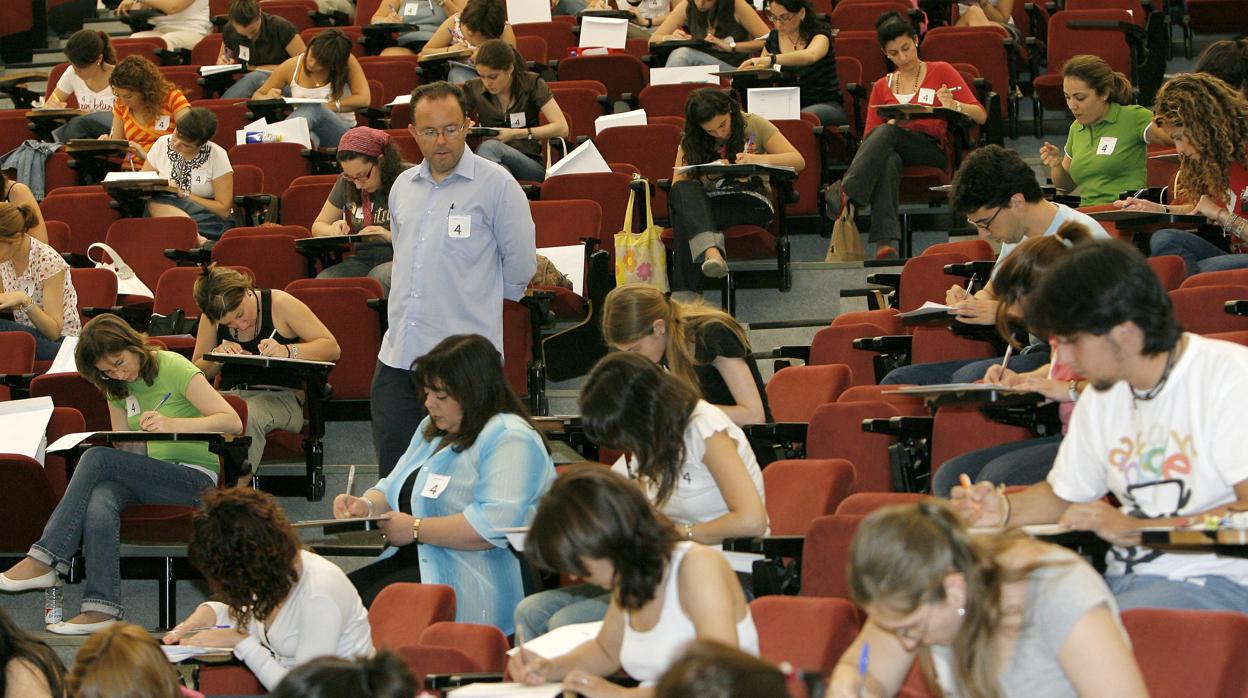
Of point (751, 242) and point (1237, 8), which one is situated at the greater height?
point (1237, 8)

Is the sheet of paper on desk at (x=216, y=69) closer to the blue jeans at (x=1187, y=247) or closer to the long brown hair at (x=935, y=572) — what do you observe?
the blue jeans at (x=1187, y=247)

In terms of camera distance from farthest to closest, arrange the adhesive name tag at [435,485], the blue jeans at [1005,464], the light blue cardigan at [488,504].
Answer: the adhesive name tag at [435,485], the light blue cardigan at [488,504], the blue jeans at [1005,464]

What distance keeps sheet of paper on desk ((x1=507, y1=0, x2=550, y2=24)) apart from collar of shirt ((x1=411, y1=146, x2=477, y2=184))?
A: 3883mm

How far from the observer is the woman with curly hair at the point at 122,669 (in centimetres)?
252

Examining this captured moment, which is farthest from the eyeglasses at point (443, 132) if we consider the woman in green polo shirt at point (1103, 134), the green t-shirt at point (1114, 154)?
the green t-shirt at point (1114, 154)

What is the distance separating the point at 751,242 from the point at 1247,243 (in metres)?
1.80

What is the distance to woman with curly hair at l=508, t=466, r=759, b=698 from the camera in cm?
238

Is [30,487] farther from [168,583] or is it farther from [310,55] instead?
[310,55]

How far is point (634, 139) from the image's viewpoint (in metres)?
6.20

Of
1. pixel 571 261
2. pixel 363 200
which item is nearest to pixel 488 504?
pixel 571 261

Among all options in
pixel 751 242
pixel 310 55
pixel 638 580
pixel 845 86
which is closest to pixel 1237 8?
pixel 845 86

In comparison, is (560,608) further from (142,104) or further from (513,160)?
(142,104)

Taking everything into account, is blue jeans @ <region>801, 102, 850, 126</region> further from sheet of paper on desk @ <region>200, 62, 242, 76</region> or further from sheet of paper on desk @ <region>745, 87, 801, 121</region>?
sheet of paper on desk @ <region>200, 62, 242, 76</region>

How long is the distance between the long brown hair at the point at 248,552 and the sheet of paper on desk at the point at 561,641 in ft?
2.07
